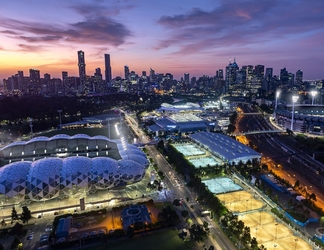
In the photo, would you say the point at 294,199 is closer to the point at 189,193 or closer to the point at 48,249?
the point at 189,193

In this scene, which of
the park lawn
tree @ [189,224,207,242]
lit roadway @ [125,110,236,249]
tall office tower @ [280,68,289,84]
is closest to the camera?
tree @ [189,224,207,242]

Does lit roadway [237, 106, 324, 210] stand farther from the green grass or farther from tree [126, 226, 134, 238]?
tree [126, 226, 134, 238]

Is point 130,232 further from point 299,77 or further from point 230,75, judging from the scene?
point 299,77

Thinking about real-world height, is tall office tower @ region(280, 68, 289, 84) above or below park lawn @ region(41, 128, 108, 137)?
above

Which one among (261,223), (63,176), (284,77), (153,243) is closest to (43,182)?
(63,176)

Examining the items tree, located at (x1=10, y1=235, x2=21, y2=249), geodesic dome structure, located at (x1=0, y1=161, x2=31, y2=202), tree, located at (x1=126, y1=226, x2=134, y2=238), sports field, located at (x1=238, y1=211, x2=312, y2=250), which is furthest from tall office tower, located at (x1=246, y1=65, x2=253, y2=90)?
tree, located at (x1=10, y1=235, x2=21, y2=249)

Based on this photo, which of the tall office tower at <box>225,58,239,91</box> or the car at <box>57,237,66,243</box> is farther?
the tall office tower at <box>225,58,239,91</box>

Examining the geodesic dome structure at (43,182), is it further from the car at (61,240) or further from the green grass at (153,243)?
the green grass at (153,243)
